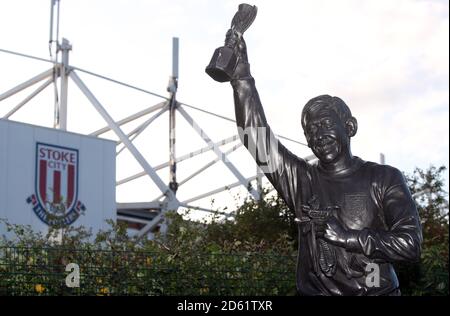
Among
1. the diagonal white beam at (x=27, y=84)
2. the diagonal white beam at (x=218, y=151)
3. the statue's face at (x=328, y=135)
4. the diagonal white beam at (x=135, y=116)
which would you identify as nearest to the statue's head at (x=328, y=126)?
the statue's face at (x=328, y=135)

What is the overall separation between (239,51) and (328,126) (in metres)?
0.65

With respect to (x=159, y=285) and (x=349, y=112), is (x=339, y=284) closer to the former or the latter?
(x=349, y=112)

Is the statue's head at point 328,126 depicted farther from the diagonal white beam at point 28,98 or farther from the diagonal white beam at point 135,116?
the diagonal white beam at point 135,116

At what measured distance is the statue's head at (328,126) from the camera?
4344 mm

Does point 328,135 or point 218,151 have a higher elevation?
point 218,151

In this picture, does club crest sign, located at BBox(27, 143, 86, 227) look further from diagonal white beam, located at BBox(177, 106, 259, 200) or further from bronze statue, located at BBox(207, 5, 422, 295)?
bronze statue, located at BBox(207, 5, 422, 295)

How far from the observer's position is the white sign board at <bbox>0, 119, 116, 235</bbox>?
55.5 feet

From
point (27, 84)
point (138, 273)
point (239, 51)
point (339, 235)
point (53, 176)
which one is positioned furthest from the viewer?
point (27, 84)

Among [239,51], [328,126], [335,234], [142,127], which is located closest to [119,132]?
[142,127]

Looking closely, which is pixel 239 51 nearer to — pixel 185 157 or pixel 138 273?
pixel 138 273

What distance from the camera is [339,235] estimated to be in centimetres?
401

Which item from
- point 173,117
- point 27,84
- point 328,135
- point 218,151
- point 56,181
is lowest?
point 328,135

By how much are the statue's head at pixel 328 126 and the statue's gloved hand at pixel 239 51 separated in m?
0.40
